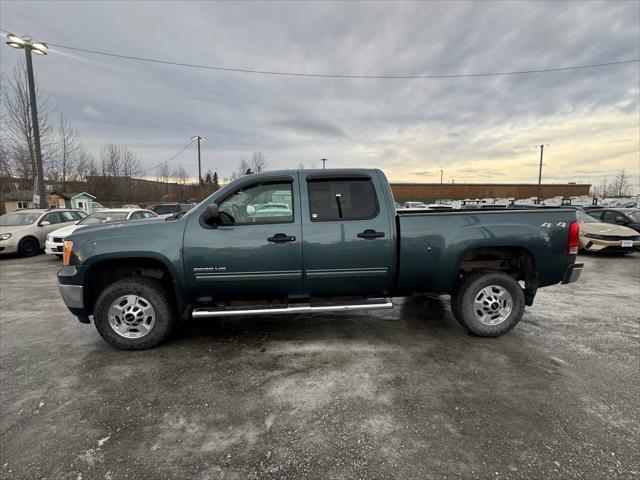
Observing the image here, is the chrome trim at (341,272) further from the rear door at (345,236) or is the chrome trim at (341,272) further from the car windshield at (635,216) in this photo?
the car windshield at (635,216)

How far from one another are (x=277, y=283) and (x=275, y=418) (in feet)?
4.77

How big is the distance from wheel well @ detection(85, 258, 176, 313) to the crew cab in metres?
0.01

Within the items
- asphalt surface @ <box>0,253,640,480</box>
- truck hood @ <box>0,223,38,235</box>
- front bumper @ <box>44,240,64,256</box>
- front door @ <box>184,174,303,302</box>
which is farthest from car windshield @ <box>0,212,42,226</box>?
front door @ <box>184,174,303,302</box>

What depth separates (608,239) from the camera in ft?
32.7

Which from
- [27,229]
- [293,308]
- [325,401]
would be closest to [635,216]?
[293,308]

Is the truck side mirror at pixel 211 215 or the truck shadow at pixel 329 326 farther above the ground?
the truck side mirror at pixel 211 215

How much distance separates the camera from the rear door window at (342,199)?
3.70 m

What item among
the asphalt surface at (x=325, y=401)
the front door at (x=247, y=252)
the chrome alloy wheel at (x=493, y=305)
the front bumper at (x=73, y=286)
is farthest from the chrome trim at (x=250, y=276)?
the chrome alloy wheel at (x=493, y=305)

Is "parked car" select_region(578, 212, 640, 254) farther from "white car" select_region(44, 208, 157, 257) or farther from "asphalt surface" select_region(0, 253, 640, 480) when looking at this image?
"white car" select_region(44, 208, 157, 257)

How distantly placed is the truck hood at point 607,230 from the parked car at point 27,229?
18.0 meters

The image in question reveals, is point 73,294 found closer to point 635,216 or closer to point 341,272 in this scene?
point 341,272

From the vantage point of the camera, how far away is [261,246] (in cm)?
354

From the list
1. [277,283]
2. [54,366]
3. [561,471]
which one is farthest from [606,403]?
[54,366]

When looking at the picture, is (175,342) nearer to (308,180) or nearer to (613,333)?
(308,180)
